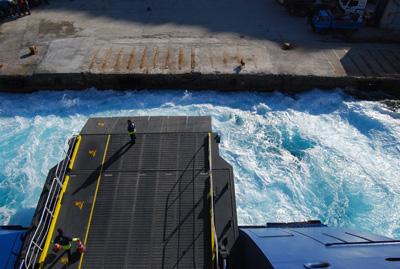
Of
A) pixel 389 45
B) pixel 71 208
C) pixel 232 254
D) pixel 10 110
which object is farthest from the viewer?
pixel 389 45

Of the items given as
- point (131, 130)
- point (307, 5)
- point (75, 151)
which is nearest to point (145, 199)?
point (131, 130)

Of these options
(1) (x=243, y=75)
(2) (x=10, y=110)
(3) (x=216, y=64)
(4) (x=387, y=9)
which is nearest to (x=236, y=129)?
(1) (x=243, y=75)

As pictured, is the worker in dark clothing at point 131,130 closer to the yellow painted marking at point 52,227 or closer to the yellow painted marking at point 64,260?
the yellow painted marking at point 52,227

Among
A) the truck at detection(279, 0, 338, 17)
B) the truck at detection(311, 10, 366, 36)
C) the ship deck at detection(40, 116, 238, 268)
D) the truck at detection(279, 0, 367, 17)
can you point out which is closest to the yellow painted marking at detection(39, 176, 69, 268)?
the ship deck at detection(40, 116, 238, 268)

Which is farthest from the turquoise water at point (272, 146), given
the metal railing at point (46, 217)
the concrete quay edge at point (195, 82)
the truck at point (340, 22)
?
the truck at point (340, 22)

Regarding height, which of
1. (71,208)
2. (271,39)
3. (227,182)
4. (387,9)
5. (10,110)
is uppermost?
(387,9)

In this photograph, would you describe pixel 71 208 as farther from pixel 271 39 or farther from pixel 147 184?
pixel 271 39
